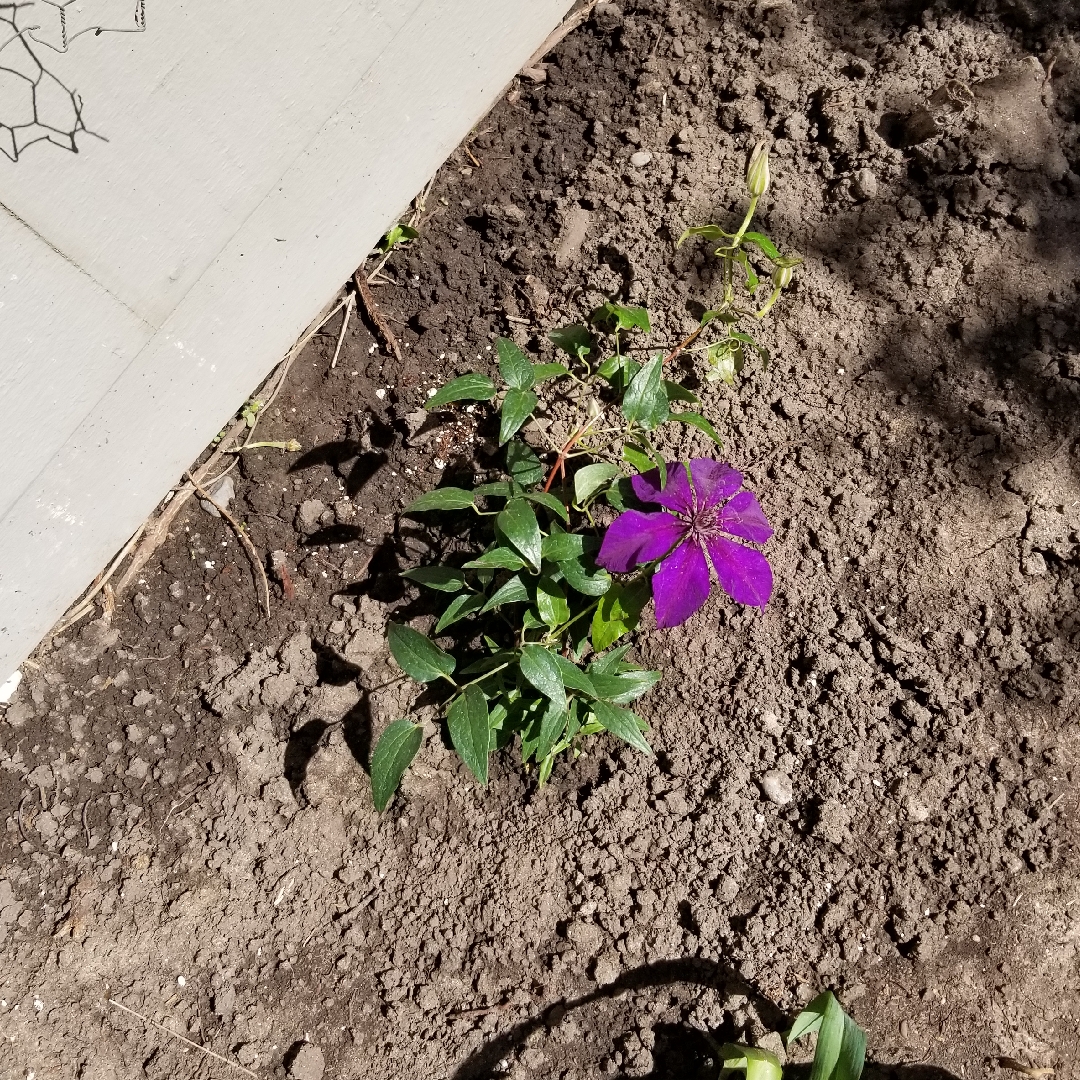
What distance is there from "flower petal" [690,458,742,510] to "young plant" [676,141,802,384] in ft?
1.08

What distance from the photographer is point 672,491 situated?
4.79 ft

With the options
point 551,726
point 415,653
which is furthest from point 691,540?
point 415,653

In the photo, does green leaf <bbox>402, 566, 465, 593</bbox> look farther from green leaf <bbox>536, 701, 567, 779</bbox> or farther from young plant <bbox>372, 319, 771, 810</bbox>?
green leaf <bbox>536, 701, 567, 779</bbox>

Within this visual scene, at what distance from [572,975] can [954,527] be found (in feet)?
4.01

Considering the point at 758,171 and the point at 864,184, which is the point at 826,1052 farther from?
the point at 864,184

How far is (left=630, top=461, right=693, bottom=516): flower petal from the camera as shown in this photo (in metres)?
1.44

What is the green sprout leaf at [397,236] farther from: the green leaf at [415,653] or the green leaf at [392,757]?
the green leaf at [392,757]

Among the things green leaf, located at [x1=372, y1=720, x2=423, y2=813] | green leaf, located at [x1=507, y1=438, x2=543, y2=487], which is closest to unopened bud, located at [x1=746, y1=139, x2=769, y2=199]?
green leaf, located at [x1=507, y1=438, x2=543, y2=487]

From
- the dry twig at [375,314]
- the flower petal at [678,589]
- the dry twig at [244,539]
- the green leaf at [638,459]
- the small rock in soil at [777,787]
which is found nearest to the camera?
the flower petal at [678,589]

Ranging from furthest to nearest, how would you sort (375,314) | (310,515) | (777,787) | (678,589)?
(375,314) → (310,515) → (777,787) → (678,589)

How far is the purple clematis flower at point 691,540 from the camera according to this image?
138 centimetres

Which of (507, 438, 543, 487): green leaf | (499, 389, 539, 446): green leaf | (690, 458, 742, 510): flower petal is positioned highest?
(499, 389, 539, 446): green leaf

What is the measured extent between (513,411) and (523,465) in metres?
0.25

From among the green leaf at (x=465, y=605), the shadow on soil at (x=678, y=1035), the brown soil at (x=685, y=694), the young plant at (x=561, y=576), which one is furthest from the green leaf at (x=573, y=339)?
the shadow on soil at (x=678, y=1035)
